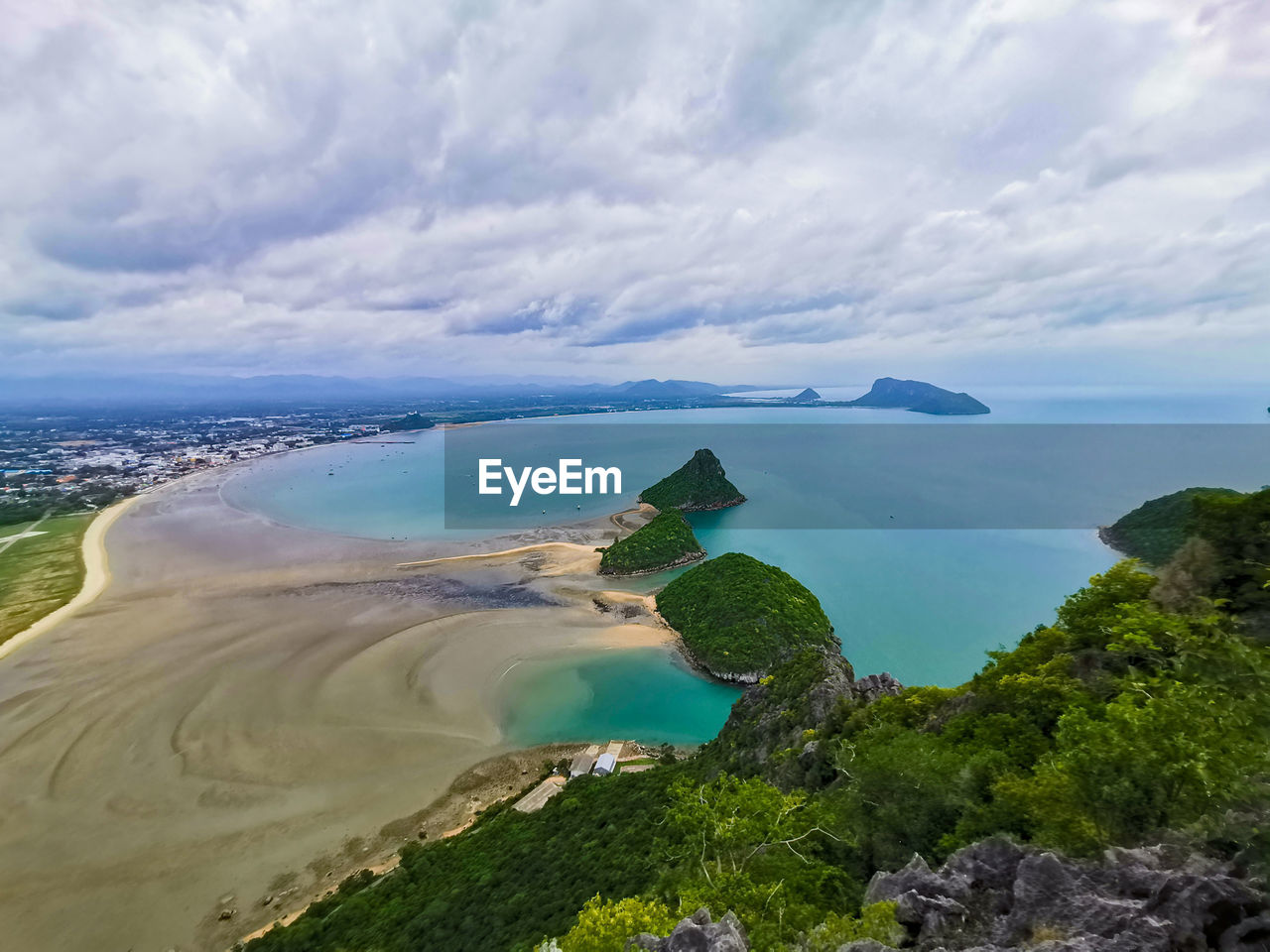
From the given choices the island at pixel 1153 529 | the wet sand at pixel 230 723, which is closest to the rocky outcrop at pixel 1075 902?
the wet sand at pixel 230 723

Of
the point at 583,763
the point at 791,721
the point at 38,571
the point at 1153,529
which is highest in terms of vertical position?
the point at 1153,529

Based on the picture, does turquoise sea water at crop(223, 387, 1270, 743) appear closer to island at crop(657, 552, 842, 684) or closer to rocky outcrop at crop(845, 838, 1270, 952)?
island at crop(657, 552, 842, 684)

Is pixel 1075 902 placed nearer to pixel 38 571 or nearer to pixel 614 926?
pixel 614 926

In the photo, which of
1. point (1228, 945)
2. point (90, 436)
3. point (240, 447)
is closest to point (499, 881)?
point (1228, 945)

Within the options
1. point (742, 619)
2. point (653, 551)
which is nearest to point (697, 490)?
point (653, 551)

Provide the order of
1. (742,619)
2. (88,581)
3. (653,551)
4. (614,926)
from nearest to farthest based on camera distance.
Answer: (614,926) < (742,619) < (88,581) < (653,551)

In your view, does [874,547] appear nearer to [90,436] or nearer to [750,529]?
[750,529]
